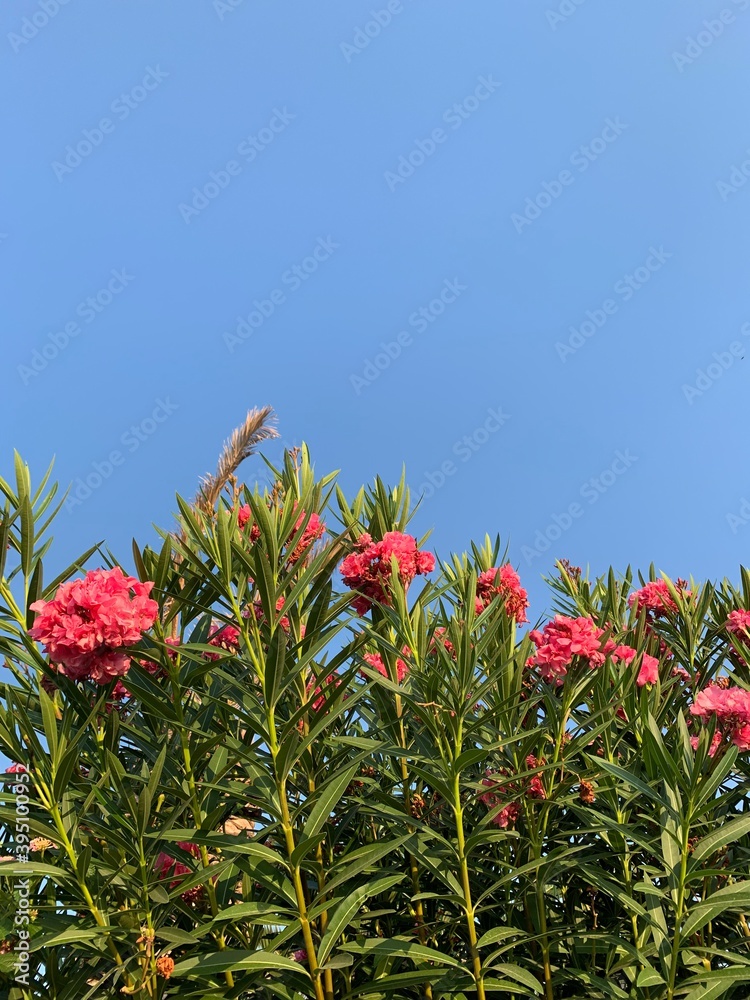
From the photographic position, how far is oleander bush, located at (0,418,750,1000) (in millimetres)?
1820

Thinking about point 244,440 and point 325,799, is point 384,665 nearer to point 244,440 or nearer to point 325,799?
point 325,799

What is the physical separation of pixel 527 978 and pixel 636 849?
638 millimetres

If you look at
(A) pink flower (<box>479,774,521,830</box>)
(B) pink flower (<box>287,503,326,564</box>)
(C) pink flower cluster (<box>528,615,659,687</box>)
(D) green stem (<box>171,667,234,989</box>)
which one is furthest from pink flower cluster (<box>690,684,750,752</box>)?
(D) green stem (<box>171,667,234,989</box>)

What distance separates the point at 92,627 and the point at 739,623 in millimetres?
2525

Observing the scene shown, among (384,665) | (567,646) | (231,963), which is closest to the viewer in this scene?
(231,963)

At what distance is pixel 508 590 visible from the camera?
3004 millimetres

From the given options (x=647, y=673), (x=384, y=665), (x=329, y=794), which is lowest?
(x=329, y=794)

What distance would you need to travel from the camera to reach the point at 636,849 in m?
2.32

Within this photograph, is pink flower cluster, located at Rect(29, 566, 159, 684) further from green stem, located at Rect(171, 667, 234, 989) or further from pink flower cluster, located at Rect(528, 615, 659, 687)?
pink flower cluster, located at Rect(528, 615, 659, 687)

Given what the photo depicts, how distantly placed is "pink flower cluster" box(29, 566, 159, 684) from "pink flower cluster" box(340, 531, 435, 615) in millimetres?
816

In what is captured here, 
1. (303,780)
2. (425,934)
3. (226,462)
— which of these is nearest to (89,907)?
(303,780)

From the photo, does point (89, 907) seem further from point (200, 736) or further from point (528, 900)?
point (528, 900)
